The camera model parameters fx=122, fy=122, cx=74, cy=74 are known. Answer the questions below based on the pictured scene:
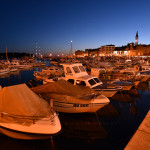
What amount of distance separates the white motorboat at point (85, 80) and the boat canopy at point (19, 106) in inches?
216

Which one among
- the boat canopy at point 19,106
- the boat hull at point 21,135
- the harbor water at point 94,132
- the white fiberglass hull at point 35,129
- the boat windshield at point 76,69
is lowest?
the harbor water at point 94,132

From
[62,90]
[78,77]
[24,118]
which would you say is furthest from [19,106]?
[78,77]

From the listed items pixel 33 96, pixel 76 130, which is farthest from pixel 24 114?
pixel 76 130

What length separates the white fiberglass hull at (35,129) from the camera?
→ 546cm

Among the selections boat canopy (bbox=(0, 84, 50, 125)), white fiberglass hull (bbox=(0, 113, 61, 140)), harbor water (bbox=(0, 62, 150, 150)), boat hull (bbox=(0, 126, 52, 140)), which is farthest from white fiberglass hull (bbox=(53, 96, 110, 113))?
boat hull (bbox=(0, 126, 52, 140))

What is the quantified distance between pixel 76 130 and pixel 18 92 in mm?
4233

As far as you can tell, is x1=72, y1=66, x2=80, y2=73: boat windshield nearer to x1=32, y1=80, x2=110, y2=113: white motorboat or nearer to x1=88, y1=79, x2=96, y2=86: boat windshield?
x1=88, y1=79, x2=96, y2=86: boat windshield

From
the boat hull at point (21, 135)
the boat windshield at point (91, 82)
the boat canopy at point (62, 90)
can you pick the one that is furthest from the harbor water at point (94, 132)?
the boat windshield at point (91, 82)

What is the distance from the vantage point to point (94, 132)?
7547 millimetres

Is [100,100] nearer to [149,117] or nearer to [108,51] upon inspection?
[149,117]

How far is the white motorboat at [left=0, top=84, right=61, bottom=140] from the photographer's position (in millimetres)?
5516

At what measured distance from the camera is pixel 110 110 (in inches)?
415

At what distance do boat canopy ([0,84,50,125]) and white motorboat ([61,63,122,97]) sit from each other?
5.50 metres

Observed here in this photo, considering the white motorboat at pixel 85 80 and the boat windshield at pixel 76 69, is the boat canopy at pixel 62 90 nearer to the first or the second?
the white motorboat at pixel 85 80
